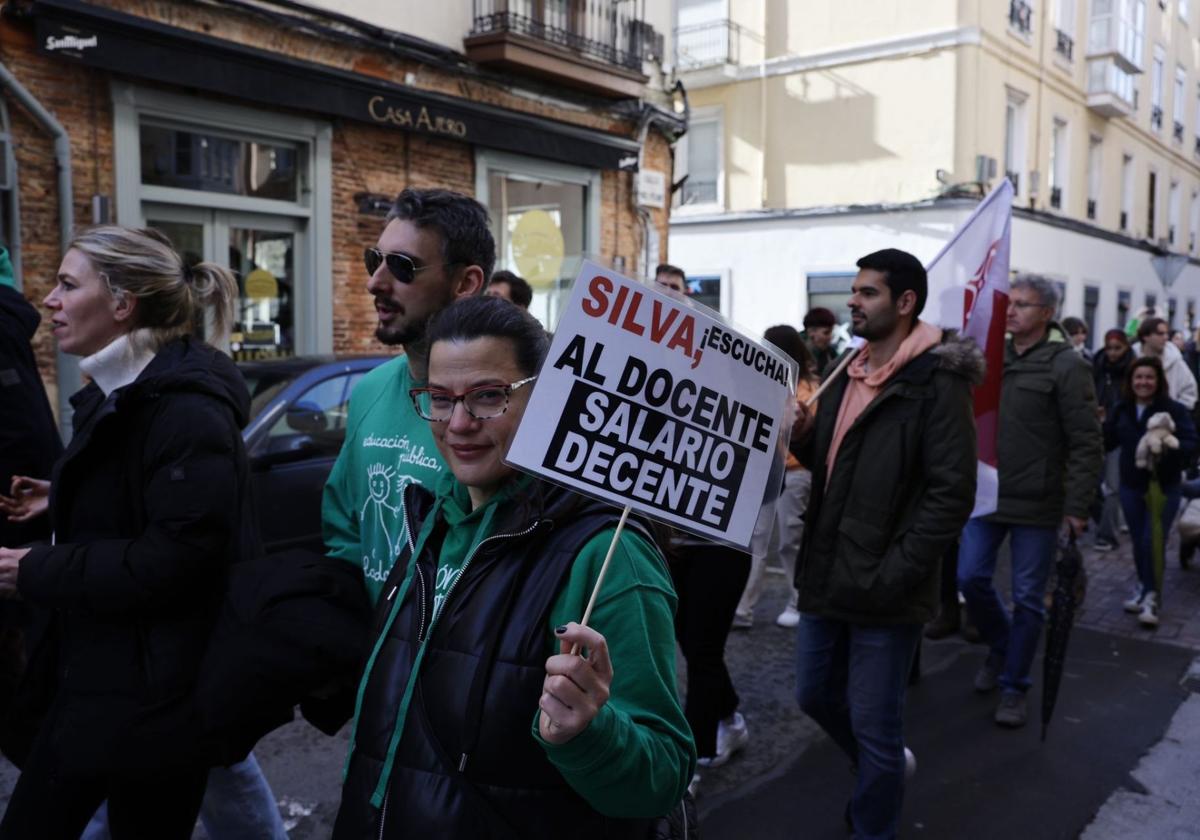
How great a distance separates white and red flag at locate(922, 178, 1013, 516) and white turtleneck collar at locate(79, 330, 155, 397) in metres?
3.09

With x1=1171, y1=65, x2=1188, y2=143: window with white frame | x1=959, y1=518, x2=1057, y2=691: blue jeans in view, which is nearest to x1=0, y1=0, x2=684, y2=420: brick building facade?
x1=959, y1=518, x2=1057, y2=691: blue jeans

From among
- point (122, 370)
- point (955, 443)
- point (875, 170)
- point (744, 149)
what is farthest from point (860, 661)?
point (744, 149)

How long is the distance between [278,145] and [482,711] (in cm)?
978

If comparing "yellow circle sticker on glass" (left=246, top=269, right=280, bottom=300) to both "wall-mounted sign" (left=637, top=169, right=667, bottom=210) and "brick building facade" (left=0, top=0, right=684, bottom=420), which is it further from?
"wall-mounted sign" (left=637, top=169, right=667, bottom=210)

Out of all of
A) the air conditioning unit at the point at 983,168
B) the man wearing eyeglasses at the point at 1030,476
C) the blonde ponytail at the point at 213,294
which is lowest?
the man wearing eyeglasses at the point at 1030,476

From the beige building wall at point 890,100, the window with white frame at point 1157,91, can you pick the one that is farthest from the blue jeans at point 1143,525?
the window with white frame at point 1157,91

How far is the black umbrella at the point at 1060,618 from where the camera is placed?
433 cm

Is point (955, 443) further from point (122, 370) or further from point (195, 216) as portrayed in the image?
point (195, 216)

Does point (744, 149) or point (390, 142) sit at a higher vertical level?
point (744, 149)

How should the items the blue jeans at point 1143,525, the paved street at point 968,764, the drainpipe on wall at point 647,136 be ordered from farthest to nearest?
the drainpipe on wall at point 647,136
the blue jeans at point 1143,525
the paved street at point 968,764

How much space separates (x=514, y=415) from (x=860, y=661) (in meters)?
1.97

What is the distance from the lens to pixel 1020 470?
488 centimetres

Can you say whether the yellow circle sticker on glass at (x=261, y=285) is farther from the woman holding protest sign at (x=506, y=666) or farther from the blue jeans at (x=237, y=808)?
the woman holding protest sign at (x=506, y=666)

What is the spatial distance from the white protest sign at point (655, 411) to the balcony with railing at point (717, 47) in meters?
21.3
